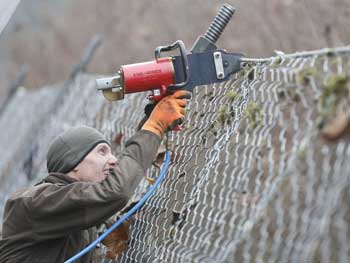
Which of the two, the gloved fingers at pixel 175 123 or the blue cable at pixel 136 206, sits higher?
the gloved fingers at pixel 175 123

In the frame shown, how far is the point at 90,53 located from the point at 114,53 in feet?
33.3

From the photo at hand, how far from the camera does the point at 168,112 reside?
3.75 m

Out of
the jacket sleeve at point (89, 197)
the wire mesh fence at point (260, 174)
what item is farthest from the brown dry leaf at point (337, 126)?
the jacket sleeve at point (89, 197)

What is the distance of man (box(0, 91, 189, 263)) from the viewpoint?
3713mm

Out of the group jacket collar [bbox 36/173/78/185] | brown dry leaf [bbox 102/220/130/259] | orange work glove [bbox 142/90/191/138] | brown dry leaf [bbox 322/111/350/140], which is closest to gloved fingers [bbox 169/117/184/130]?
orange work glove [bbox 142/90/191/138]

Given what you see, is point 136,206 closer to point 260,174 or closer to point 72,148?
point 72,148

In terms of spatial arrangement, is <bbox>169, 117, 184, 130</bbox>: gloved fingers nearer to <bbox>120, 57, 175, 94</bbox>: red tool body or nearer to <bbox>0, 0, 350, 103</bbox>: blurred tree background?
<bbox>120, 57, 175, 94</bbox>: red tool body

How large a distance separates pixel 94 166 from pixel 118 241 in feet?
1.89

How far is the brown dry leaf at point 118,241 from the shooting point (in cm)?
439

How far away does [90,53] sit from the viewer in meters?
7.61

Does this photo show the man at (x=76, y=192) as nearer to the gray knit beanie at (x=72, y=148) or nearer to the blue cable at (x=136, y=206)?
the gray knit beanie at (x=72, y=148)

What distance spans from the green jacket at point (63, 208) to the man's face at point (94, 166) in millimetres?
71

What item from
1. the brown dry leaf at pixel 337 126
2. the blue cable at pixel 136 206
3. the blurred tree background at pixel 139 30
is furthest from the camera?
the blurred tree background at pixel 139 30

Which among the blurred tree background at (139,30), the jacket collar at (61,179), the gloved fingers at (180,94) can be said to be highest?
the blurred tree background at (139,30)
